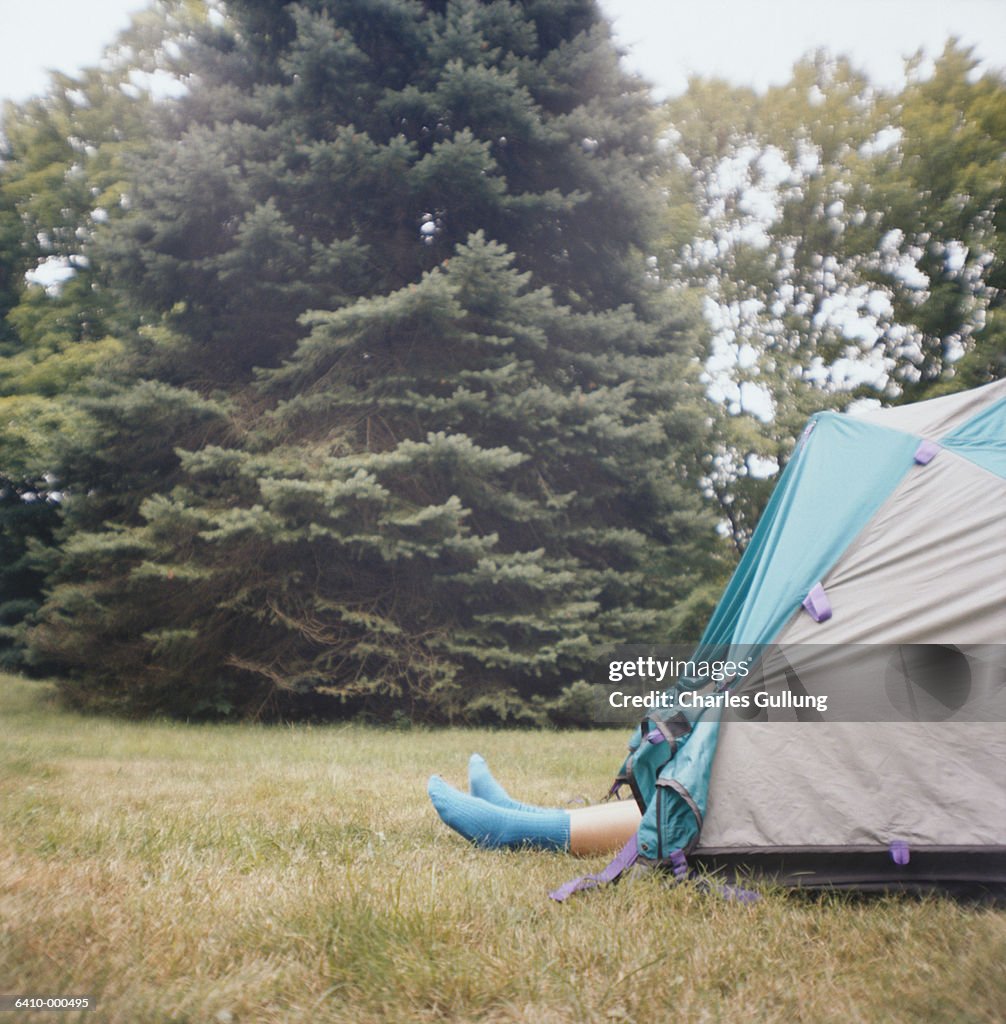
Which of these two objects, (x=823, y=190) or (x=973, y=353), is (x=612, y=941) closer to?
(x=973, y=353)

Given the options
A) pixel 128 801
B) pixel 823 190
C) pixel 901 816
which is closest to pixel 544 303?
pixel 128 801

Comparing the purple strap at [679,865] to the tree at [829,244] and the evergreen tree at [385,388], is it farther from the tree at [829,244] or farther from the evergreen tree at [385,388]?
the tree at [829,244]

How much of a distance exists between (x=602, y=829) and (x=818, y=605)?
963mm

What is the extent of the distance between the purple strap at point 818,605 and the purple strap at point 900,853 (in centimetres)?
59

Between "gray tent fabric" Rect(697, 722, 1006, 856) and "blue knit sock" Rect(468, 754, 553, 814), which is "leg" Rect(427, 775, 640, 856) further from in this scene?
"gray tent fabric" Rect(697, 722, 1006, 856)

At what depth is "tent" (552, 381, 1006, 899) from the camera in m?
2.06

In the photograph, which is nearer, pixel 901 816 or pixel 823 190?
pixel 901 816

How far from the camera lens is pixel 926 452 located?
8.04ft

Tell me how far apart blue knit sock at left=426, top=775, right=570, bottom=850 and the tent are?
0.96ft

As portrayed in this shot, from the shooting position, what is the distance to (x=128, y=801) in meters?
3.20

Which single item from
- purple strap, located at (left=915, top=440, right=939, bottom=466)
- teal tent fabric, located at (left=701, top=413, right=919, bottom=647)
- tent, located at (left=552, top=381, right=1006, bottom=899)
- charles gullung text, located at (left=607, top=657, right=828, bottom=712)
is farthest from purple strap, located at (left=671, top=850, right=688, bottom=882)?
purple strap, located at (left=915, top=440, right=939, bottom=466)

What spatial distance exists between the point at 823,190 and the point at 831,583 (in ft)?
43.0

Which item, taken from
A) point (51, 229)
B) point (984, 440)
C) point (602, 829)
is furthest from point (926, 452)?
point (51, 229)

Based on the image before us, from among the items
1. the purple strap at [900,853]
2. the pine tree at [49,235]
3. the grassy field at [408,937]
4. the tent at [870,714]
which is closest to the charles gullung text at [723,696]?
the tent at [870,714]
